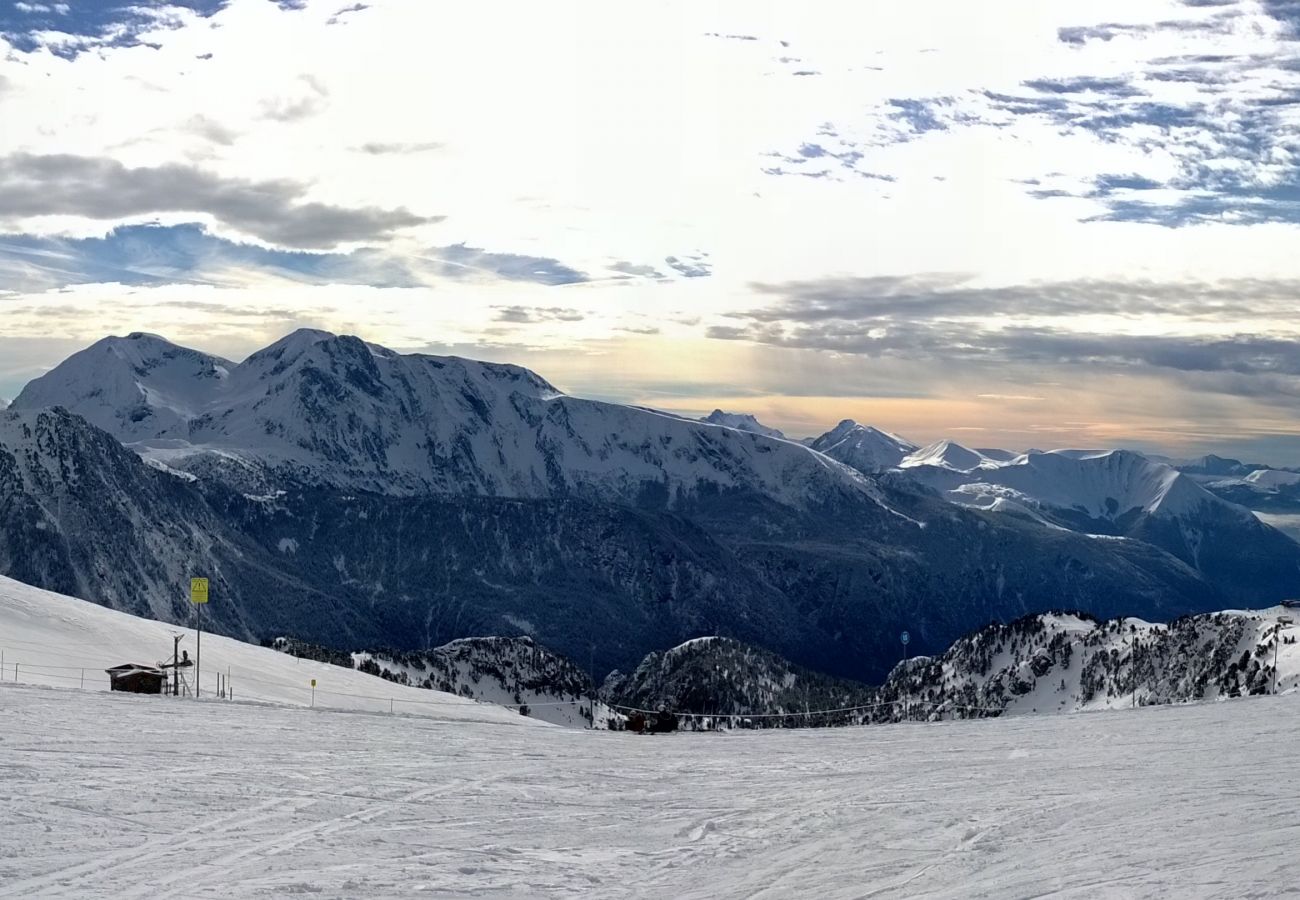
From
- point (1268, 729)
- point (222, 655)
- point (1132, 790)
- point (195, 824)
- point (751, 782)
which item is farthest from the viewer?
point (222, 655)

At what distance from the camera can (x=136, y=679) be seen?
68750 millimetres

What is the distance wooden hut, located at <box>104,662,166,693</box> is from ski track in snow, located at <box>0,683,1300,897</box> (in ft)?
24.1

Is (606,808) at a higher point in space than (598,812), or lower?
lower

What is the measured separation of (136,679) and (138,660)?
17.9 m

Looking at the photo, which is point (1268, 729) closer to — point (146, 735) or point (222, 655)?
point (146, 735)

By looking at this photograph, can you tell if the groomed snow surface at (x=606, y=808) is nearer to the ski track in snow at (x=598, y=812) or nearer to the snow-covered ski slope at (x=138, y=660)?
the ski track in snow at (x=598, y=812)

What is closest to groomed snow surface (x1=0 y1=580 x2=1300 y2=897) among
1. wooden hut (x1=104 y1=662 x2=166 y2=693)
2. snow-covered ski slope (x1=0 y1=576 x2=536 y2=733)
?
wooden hut (x1=104 y1=662 x2=166 y2=693)

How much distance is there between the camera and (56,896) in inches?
1021

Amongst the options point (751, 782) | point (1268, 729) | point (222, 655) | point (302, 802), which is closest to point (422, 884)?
point (302, 802)

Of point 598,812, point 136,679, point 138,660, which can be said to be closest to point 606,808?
point 598,812

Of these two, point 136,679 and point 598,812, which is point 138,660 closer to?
point 136,679

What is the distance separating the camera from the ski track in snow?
94.0ft

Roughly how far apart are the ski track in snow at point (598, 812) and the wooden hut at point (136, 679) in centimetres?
735

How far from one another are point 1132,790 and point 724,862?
18.6 m
